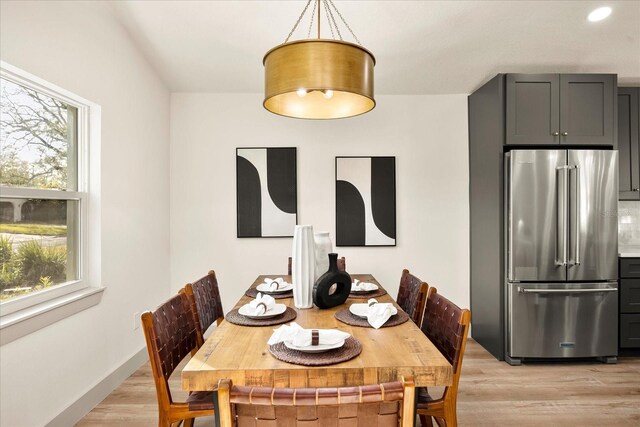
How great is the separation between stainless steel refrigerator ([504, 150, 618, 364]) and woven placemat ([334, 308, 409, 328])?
1.79 metres

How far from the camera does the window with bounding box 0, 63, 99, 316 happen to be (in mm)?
1994

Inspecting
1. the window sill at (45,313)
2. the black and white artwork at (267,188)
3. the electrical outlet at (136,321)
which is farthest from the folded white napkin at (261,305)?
the black and white artwork at (267,188)

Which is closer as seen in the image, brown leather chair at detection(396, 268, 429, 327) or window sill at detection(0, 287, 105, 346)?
window sill at detection(0, 287, 105, 346)

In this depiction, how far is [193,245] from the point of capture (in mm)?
3932

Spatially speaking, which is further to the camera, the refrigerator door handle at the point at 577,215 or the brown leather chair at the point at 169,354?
the refrigerator door handle at the point at 577,215

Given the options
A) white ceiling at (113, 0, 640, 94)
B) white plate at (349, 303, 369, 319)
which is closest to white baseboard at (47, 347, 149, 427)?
white plate at (349, 303, 369, 319)

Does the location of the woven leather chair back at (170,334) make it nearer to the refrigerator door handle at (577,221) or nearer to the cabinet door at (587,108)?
the refrigerator door handle at (577,221)

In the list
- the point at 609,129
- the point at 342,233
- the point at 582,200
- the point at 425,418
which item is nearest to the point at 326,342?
the point at 425,418

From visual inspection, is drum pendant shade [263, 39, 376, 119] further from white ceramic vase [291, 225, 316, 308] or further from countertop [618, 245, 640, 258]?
countertop [618, 245, 640, 258]

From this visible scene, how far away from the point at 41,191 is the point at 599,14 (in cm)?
391

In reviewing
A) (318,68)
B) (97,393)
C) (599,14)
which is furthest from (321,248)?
(599,14)

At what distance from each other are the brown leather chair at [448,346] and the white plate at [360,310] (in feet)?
1.09

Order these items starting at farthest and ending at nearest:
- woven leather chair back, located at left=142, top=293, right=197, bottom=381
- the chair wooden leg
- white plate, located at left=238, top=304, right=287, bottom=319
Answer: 1. white plate, located at left=238, top=304, right=287, bottom=319
2. the chair wooden leg
3. woven leather chair back, located at left=142, top=293, right=197, bottom=381

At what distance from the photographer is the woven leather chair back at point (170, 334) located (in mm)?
1521
